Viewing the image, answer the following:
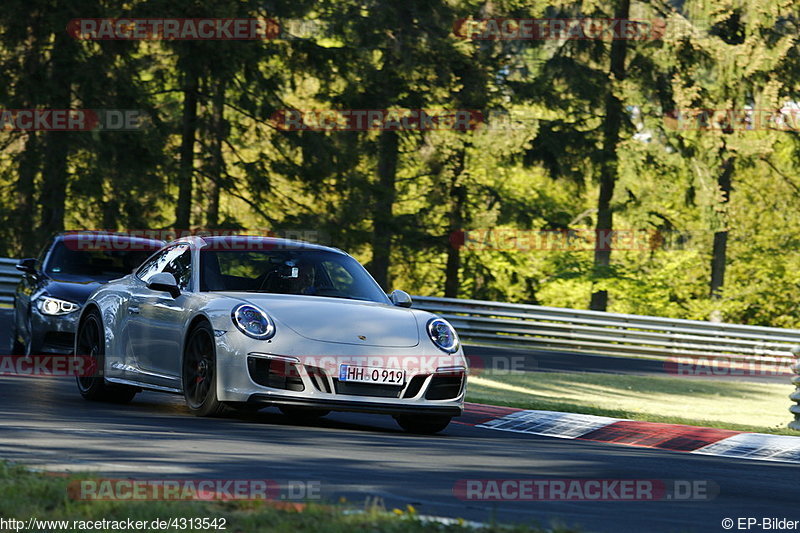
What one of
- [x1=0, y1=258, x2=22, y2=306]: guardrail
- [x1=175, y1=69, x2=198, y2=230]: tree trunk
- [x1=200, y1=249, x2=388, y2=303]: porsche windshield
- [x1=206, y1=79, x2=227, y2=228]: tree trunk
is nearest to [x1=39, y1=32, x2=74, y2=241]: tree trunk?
[x1=175, y1=69, x2=198, y2=230]: tree trunk

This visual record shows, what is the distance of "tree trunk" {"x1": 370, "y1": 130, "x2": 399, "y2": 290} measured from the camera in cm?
3494

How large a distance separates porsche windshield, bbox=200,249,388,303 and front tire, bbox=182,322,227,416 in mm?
561

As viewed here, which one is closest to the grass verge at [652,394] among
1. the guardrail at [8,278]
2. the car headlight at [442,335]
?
the car headlight at [442,335]

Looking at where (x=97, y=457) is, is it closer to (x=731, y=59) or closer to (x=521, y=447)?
(x=521, y=447)

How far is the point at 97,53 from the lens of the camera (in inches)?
1211

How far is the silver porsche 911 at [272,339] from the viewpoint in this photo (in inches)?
364

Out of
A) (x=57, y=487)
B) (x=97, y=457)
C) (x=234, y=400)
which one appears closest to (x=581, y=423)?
(x=234, y=400)

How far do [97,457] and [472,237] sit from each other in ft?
107

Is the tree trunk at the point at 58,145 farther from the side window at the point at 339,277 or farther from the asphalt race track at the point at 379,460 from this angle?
the side window at the point at 339,277

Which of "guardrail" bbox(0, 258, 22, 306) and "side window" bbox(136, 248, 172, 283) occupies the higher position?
"side window" bbox(136, 248, 172, 283)

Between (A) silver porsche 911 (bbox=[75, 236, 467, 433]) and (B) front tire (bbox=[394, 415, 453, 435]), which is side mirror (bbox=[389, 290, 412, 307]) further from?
(B) front tire (bbox=[394, 415, 453, 435])

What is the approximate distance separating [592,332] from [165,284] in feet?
62.5

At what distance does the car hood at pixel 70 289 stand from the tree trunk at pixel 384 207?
781 inches

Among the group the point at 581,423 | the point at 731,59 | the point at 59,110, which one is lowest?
the point at 581,423
